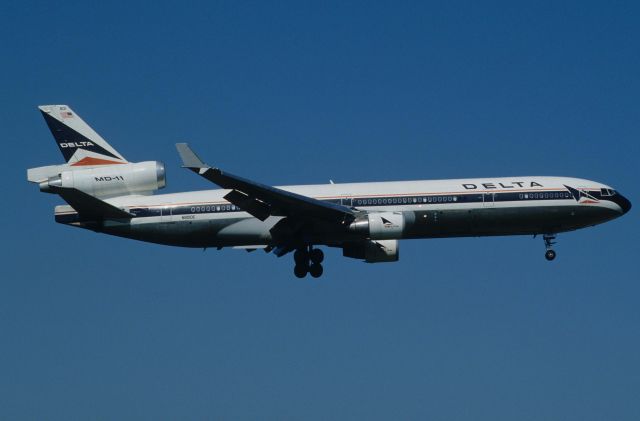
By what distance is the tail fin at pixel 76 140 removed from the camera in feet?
180

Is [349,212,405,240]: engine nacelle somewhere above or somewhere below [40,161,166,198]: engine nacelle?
below

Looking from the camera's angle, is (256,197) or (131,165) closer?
(256,197)

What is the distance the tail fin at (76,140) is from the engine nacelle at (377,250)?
12.3m

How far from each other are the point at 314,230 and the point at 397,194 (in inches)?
166

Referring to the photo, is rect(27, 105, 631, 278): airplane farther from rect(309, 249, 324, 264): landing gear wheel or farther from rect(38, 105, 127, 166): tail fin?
rect(38, 105, 127, 166): tail fin

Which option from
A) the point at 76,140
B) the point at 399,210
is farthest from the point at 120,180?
the point at 399,210

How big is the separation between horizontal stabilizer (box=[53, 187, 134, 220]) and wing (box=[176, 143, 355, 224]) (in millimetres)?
5878

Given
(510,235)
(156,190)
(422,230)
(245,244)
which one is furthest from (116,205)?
(510,235)

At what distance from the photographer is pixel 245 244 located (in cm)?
5341

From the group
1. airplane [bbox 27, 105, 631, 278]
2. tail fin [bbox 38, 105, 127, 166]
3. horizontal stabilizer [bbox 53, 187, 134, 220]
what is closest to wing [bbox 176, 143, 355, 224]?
airplane [bbox 27, 105, 631, 278]

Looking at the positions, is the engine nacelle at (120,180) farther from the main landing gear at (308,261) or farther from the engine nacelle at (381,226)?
the engine nacelle at (381,226)

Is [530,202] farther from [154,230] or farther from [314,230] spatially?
[154,230]

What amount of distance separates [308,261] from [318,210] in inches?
146

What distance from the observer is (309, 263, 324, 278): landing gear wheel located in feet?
175
